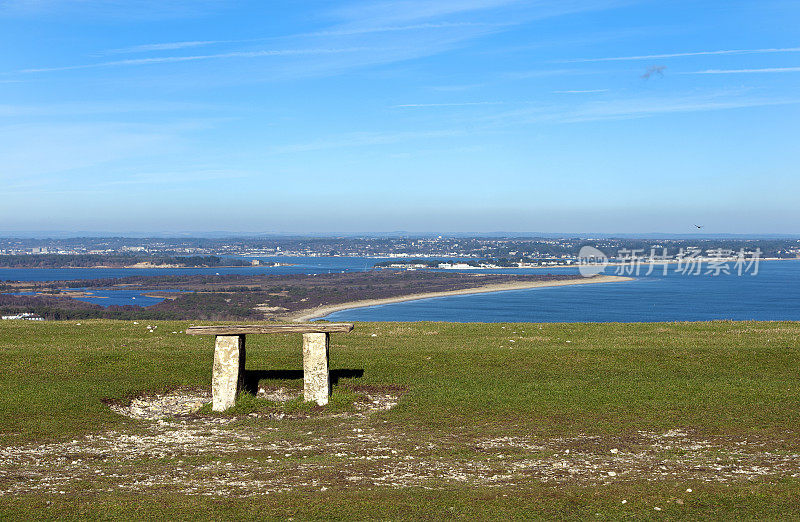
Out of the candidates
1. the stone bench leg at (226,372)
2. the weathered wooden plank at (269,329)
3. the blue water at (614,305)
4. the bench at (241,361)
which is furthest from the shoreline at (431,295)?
the stone bench leg at (226,372)

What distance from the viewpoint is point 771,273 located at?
7756 inches

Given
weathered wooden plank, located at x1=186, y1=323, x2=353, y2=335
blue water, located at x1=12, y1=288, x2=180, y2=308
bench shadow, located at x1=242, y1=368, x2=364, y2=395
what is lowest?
blue water, located at x1=12, y1=288, x2=180, y2=308

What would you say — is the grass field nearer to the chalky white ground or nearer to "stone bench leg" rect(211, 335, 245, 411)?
the chalky white ground

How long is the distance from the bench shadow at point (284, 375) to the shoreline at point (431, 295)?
51625 mm

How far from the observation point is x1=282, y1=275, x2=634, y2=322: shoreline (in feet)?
288

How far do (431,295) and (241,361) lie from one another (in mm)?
113114

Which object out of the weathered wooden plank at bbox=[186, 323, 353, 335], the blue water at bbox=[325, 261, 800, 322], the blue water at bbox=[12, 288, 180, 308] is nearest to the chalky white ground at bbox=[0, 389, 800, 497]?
the weathered wooden plank at bbox=[186, 323, 353, 335]

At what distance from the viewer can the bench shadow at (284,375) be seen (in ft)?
57.1

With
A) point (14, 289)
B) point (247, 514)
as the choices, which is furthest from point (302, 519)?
point (14, 289)

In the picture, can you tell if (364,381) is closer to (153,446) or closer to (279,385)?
(279,385)

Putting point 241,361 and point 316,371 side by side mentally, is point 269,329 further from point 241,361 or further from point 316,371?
point 316,371

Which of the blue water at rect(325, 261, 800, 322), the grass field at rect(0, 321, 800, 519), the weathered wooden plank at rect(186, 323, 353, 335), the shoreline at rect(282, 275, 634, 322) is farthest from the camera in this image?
the blue water at rect(325, 261, 800, 322)

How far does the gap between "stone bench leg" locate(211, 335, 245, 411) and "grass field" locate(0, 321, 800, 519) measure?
0.42 metres

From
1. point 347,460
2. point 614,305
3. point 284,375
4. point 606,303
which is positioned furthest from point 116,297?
point 347,460
